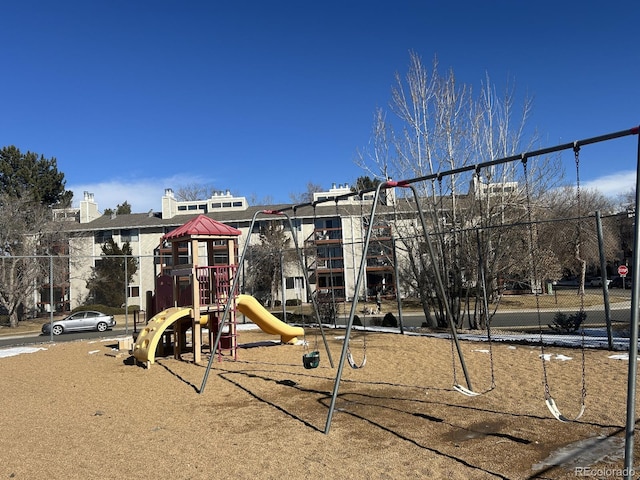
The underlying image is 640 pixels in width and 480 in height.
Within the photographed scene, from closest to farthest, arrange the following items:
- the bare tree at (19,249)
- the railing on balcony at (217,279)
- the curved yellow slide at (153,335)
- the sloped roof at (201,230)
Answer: the curved yellow slide at (153,335) < the railing on balcony at (217,279) < the sloped roof at (201,230) < the bare tree at (19,249)

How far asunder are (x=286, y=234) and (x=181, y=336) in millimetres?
32683

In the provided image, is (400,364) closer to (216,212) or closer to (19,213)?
(19,213)

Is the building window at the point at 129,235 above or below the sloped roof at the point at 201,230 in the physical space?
above

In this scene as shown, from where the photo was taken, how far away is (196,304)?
35.3 ft

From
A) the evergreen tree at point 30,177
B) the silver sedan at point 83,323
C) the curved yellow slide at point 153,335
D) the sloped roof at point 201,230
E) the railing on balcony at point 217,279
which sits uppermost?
the evergreen tree at point 30,177

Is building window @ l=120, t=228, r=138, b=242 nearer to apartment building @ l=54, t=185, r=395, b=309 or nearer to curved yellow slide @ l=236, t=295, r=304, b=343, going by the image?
apartment building @ l=54, t=185, r=395, b=309

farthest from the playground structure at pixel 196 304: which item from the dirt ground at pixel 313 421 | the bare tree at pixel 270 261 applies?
the bare tree at pixel 270 261

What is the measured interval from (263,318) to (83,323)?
16.2 metres

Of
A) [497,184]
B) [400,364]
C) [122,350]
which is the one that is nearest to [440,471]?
[400,364]

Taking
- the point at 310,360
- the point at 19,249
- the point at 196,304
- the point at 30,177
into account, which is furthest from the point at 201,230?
the point at 30,177

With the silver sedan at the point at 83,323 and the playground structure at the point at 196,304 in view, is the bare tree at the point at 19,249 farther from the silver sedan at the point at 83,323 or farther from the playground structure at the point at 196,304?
the playground structure at the point at 196,304

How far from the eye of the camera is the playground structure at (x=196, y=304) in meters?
10.6

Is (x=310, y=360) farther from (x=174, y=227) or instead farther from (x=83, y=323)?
(x=174, y=227)

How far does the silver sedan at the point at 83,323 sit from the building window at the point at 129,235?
62.7 feet
